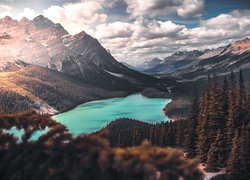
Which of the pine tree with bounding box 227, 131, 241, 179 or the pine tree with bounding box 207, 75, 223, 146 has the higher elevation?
the pine tree with bounding box 207, 75, 223, 146

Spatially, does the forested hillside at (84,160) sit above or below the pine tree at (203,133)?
above

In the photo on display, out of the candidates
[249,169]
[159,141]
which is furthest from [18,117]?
[159,141]

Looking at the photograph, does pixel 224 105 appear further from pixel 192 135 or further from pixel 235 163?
pixel 235 163

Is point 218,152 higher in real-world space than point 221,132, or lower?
lower

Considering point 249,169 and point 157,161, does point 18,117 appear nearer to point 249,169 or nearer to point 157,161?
point 157,161

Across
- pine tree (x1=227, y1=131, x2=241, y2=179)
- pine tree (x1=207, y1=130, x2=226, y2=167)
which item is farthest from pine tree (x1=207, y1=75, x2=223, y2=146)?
pine tree (x1=227, y1=131, x2=241, y2=179)

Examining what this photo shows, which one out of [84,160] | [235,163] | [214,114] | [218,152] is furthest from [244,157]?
[84,160]

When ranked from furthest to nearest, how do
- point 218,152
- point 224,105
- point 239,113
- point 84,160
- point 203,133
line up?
point 224,105 → point 203,133 → point 239,113 → point 218,152 → point 84,160

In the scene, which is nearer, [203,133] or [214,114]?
[214,114]

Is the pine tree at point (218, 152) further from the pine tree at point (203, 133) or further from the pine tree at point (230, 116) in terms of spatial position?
the pine tree at point (203, 133)

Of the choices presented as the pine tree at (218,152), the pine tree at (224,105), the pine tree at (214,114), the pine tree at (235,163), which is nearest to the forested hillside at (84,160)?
the pine tree at (235,163)

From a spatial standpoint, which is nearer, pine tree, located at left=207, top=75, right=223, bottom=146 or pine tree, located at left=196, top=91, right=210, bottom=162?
pine tree, located at left=196, top=91, right=210, bottom=162

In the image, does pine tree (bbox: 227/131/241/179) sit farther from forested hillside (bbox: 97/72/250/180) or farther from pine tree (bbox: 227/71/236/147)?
pine tree (bbox: 227/71/236/147)

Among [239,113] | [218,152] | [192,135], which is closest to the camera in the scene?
[218,152]
